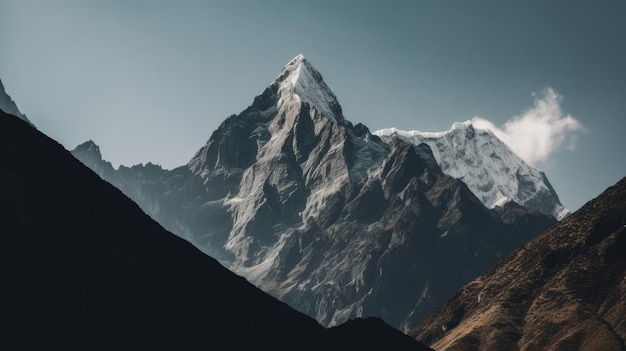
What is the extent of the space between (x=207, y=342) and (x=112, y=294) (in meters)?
19.4

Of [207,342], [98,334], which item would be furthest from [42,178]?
[207,342]

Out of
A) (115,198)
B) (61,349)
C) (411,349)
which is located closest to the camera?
(61,349)

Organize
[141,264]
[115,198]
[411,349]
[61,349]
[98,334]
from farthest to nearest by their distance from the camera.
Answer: [411,349]
[115,198]
[141,264]
[98,334]
[61,349]

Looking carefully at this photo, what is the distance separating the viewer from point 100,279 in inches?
5463

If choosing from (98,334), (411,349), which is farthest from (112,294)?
(411,349)

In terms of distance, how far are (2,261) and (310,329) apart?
224ft

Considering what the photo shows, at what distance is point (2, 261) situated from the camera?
126625 mm

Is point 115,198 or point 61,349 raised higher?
point 115,198

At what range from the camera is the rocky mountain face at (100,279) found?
417ft

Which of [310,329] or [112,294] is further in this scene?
[310,329]

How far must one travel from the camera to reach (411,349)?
185750 millimetres

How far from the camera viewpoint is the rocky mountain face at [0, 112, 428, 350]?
417 ft

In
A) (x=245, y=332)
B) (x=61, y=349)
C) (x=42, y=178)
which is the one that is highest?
(x=42, y=178)

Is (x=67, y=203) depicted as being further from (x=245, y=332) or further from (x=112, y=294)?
(x=245, y=332)
